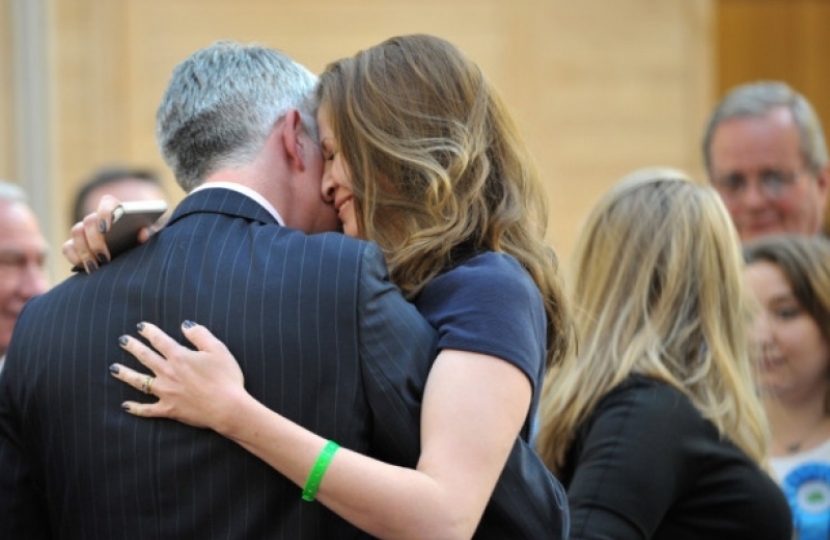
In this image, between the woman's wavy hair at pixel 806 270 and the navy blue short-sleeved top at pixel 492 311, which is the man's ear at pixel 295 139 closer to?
the navy blue short-sleeved top at pixel 492 311

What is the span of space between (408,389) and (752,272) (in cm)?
213

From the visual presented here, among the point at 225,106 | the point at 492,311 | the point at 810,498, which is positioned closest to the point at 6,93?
the point at 810,498

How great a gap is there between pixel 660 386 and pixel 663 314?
7.0 inches

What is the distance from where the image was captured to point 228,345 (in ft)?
7.13

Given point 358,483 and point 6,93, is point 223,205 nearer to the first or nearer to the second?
point 358,483

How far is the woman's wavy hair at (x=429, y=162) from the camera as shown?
7.47 ft

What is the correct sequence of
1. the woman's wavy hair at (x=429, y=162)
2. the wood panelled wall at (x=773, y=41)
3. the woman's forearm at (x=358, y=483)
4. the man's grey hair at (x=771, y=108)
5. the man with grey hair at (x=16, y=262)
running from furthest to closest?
the wood panelled wall at (x=773, y=41)
the man's grey hair at (x=771, y=108)
the man with grey hair at (x=16, y=262)
the woman's wavy hair at (x=429, y=162)
the woman's forearm at (x=358, y=483)

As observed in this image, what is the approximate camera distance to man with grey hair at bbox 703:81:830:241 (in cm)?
494

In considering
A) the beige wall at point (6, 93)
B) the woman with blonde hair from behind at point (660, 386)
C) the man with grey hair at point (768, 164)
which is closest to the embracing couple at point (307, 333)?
the woman with blonde hair from behind at point (660, 386)

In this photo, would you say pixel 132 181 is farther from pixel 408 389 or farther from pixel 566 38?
pixel 408 389

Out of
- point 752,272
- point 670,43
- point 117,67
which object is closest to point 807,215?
point 752,272

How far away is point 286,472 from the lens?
6.84ft

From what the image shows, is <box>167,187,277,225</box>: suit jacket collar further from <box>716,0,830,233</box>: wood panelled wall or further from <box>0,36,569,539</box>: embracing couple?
<box>716,0,830,233</box>: wood panelled wall

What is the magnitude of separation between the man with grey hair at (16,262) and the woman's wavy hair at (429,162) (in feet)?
6.53
